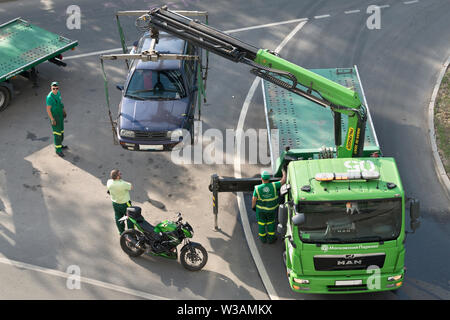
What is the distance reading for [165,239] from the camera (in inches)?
449

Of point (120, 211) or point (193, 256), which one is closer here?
point (193, 256)

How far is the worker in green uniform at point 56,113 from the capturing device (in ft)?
46.9

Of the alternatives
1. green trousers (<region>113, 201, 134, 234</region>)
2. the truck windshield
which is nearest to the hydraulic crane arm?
the truck windshield

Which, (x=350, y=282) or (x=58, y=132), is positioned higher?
(x=58, y=132)

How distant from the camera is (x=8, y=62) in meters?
16.3

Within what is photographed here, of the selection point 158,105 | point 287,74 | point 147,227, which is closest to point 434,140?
point 287,74

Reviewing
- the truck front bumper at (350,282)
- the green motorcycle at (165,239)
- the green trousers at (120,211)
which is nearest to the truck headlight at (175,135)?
the green trousers at (120,211)

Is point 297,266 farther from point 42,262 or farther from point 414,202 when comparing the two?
point 42,262

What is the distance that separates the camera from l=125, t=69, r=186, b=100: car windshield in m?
14.6

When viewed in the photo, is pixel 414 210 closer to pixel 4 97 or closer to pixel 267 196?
pixel 267 196

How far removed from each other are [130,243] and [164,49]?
572 cm

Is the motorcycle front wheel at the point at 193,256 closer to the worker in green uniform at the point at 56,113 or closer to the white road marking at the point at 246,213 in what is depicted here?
the white road marking at the point at 246,213
